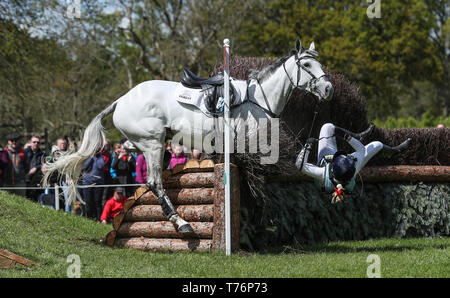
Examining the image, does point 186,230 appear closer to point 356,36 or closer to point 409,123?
point 409,123

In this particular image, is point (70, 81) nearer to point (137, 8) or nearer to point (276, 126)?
point (137, 8)

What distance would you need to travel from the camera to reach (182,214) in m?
8.71

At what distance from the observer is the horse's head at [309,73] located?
8133mm

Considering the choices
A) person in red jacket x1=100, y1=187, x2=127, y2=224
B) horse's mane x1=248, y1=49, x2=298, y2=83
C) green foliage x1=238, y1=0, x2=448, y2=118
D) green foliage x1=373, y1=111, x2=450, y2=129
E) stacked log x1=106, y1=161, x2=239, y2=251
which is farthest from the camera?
green foliage x1=238, y1=0, x2=448, y2=118

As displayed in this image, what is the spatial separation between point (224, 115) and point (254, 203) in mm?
1454

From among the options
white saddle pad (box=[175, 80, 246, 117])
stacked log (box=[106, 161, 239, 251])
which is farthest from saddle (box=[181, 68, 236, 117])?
stacked log (box=[106, 161, 239, 251])

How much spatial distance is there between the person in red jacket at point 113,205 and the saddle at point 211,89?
4.90 metres

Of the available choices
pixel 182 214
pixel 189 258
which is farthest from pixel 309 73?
pixel 189 258

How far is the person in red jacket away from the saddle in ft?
16.1

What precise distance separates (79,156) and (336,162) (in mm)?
3853

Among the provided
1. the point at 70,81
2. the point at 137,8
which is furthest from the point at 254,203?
the point at 70,81

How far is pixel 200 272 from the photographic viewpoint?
21.5 ft

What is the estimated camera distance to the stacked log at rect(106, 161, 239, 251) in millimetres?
8258

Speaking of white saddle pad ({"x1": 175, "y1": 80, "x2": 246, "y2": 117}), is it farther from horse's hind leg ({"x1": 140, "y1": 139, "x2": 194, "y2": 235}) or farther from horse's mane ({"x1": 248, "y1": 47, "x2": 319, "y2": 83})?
horse's hind leg ({"x1": 140, "y1": 139, "x2": 194, "y2": 235})
